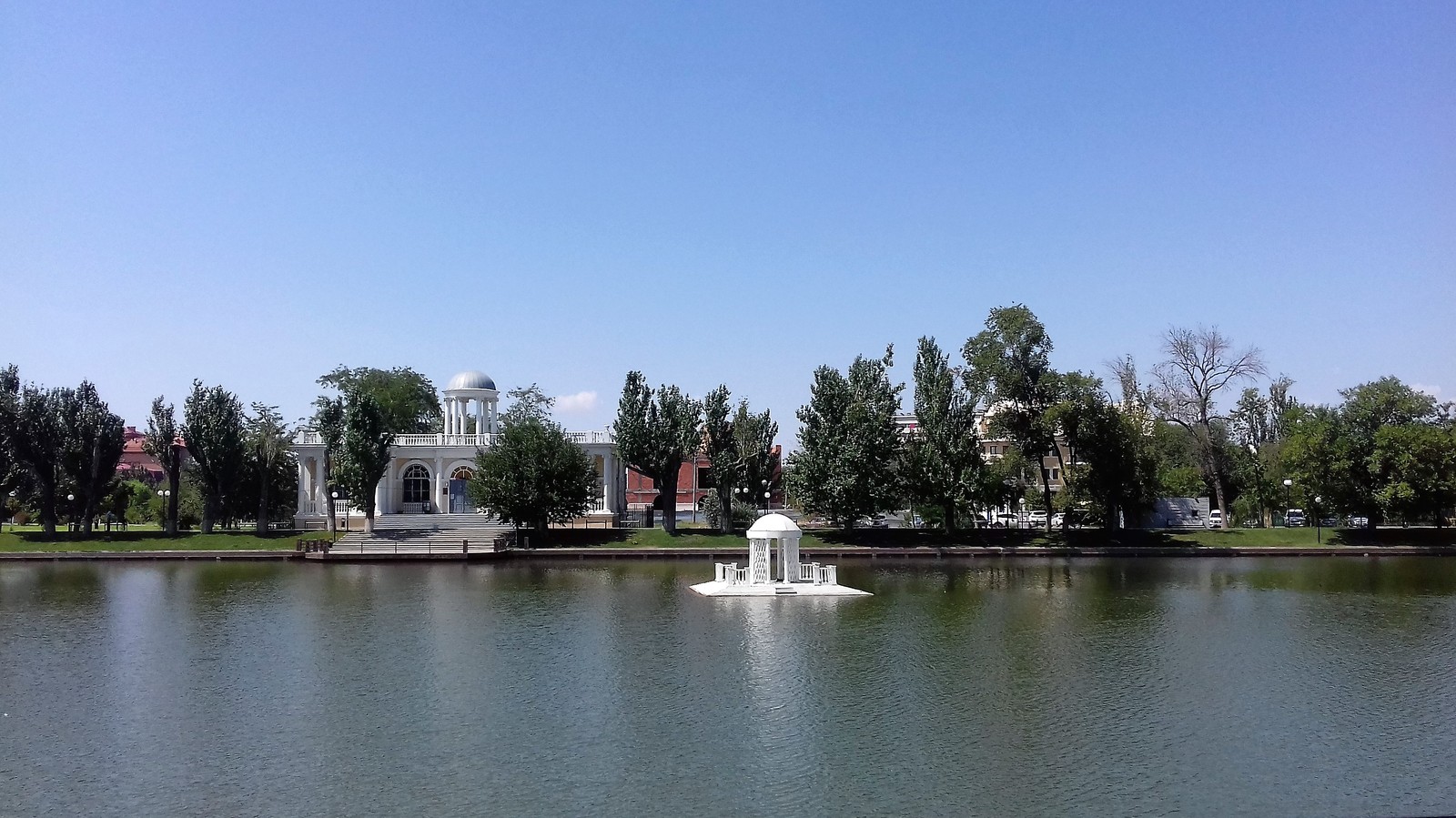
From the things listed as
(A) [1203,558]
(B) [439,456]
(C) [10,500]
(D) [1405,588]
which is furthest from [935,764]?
(C) [10,500]

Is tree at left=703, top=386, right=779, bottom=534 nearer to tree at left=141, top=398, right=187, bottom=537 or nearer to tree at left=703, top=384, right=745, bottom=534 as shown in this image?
tree at left=703, top=384, right=745, bottom=534

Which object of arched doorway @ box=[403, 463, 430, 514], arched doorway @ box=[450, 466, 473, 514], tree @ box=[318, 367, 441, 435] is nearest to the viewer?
arched doorway @ box=[450, 466, 473, 514]

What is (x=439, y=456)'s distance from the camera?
6225cm

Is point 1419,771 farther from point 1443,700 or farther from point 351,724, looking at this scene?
point 351,724

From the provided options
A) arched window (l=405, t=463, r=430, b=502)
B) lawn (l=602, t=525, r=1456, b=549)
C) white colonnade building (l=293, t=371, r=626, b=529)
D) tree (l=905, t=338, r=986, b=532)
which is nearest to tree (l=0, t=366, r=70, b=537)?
white colonnade building (l=293, t=371, r=626, b=529)

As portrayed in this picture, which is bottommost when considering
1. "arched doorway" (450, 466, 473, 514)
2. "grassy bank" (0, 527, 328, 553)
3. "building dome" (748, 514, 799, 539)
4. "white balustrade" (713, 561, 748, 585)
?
"white balustrade" (713, 561, 748, 585)

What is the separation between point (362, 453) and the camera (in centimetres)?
5556

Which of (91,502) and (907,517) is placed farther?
(907,517)

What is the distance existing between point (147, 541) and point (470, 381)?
20077 millimetres

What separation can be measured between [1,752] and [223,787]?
4.71 meters

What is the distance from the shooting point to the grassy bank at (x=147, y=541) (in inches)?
2040

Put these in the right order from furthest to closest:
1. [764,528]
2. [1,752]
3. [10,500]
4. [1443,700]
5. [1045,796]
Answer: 1. [10,500]
2. [764,528]
3. [1443,700]
4. [1,752]
5. [1045,796]

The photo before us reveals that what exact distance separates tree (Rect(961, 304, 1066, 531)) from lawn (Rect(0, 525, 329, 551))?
35781mm

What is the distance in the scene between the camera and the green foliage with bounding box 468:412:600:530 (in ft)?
172
